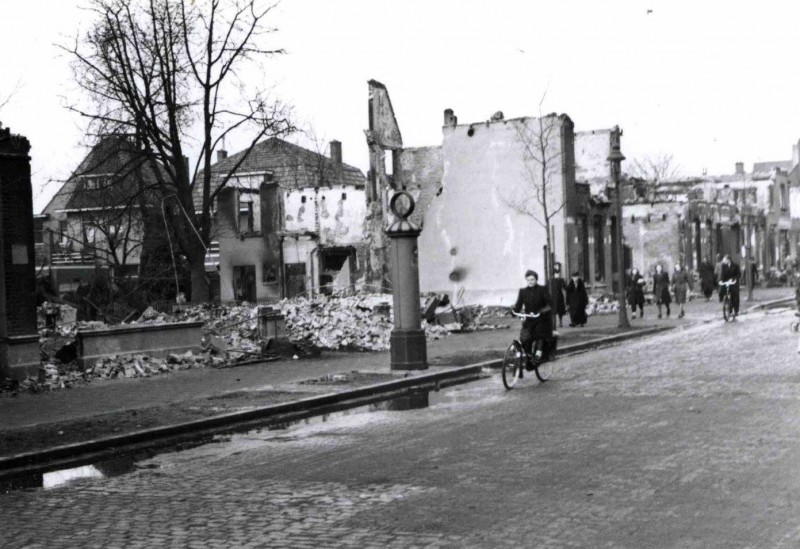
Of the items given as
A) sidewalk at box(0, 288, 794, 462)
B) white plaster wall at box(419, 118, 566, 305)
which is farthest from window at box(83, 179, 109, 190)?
sidewalk at box(0, 288, 794, 462)

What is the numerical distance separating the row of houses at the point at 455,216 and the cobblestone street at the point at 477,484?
18.3 metres

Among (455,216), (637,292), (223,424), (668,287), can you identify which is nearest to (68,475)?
(223,424)

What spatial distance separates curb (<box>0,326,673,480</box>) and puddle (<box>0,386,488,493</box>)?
0.24m

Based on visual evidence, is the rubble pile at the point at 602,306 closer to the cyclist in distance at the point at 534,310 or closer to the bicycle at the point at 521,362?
the bicycle at the point at 521,362

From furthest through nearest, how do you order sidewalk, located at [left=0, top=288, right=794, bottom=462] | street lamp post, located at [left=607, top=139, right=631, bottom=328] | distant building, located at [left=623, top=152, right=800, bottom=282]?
distant building, located at [left=623, top=152, right=800, bottom=282] < street lamp post, located at [left=607, top=139, right=631, bottom=328] < sidewalk, located at [left=0, top=288, right=794, bottom=462]

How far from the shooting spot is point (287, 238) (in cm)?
4428

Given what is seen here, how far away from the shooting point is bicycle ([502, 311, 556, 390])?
14938 millimetres

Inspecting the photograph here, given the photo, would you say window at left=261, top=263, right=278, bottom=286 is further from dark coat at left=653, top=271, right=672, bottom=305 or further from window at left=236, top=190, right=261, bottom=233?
dark coat at left=653, top=271, right=672, bottom=305

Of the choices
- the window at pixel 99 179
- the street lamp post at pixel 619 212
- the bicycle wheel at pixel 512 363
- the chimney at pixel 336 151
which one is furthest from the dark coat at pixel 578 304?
the chimney at pixel 336 151

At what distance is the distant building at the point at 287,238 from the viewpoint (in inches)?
1698

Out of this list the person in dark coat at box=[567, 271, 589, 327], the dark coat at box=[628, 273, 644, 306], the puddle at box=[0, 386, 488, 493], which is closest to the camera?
the puddle at box=[0, 386, 488, 493]

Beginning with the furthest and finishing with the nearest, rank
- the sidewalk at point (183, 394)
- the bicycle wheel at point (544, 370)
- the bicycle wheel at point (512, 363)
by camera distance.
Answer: the bicycle wheel at point (544, 370)
the bicycle wheel at point (512, 363)
the sidewalk at point (183, 394)

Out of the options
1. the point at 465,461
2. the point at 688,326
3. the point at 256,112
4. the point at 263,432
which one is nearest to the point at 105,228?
the point at 256,112

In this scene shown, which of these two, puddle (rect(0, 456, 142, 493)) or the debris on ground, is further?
the debris on ground
